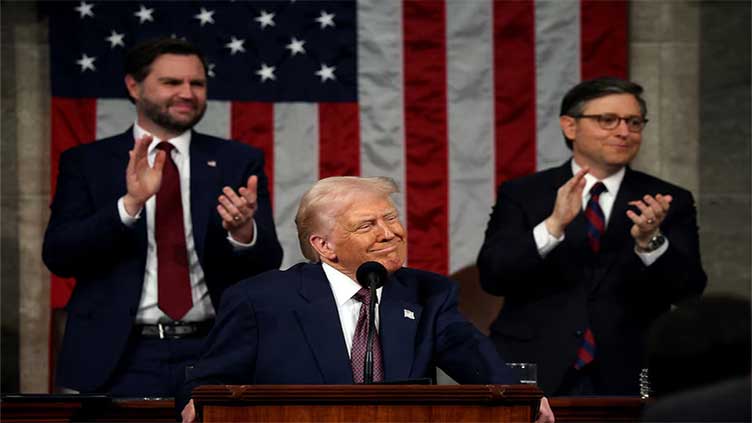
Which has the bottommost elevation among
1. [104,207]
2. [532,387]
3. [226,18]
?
[532,387]

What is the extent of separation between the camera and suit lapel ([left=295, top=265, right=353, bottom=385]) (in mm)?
4027

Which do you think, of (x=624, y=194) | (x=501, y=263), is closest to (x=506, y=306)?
(x=501, y=263)

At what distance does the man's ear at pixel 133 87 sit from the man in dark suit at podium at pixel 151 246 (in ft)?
0.43

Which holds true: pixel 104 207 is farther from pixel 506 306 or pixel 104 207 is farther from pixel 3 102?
pixel 3 102

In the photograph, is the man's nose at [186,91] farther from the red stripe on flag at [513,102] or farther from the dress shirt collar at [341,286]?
the red stripe on flag at [513,102]

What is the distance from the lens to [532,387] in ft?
11.6

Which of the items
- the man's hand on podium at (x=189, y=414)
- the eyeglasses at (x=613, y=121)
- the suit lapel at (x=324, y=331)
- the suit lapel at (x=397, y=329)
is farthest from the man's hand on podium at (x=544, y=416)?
the eyeglasses at (x=613, y=121)

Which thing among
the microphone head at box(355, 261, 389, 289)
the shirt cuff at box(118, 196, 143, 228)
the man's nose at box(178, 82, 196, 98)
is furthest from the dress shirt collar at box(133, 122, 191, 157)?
the microphone head at box(355, 261, 389, 289)

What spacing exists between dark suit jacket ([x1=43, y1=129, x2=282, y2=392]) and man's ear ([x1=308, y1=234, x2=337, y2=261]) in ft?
2.90

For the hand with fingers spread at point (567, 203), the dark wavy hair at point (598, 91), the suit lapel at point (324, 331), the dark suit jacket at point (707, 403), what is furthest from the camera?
the dark wavy hair at point (598, 91)

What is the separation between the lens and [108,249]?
5168mm

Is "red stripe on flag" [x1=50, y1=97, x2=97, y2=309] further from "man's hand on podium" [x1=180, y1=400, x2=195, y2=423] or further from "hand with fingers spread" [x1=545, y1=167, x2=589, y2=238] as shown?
"man's hand on podium" [x1=180, y1=400, x2=195, y2=423]

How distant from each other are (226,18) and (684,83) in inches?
97.5

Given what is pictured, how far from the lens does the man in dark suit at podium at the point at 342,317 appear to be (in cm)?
404
